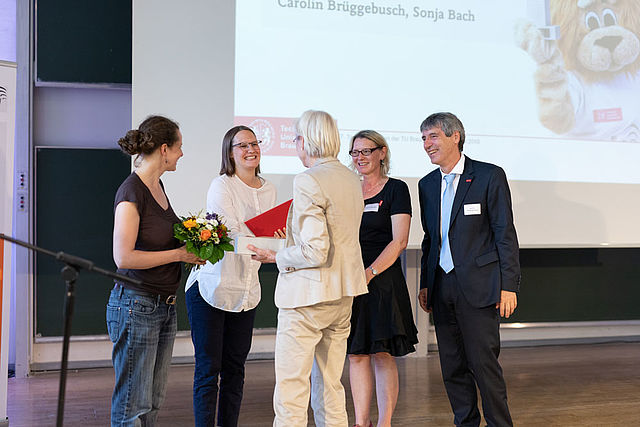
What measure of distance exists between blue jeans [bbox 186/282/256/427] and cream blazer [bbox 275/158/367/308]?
48 centimetres

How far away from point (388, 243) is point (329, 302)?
809 millimetres

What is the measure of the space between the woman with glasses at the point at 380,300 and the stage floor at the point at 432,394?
1.72 feet

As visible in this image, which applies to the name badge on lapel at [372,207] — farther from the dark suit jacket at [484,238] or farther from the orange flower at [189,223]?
the orange flower at [189,223]

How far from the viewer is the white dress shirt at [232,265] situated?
295cm

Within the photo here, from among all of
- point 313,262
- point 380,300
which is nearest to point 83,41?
point 380,300

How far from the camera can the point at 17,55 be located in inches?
191

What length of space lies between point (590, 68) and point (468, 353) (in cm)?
312

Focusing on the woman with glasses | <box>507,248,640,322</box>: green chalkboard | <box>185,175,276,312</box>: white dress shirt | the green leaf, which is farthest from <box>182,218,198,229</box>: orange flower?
<box>507,248,640,322</box>: green chalkboard

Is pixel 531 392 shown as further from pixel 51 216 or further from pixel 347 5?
pixel 51 216

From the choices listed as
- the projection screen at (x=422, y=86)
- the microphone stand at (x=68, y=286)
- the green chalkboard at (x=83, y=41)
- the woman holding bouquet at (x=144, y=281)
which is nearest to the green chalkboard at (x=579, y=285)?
the projection screen at (x=422, y=86)

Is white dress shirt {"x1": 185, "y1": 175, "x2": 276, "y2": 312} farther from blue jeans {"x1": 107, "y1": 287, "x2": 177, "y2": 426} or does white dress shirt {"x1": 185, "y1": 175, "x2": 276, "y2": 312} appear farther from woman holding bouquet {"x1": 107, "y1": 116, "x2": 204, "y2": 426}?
blue jeans {"x1": 107, "y1": 287, "x2": 177, "y2": 426}

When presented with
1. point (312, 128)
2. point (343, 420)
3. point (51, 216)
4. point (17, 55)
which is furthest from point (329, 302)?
point (17, 55)

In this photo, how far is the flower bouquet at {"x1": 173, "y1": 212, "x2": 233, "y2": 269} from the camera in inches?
100

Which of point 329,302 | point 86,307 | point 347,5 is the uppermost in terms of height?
point 347,5
